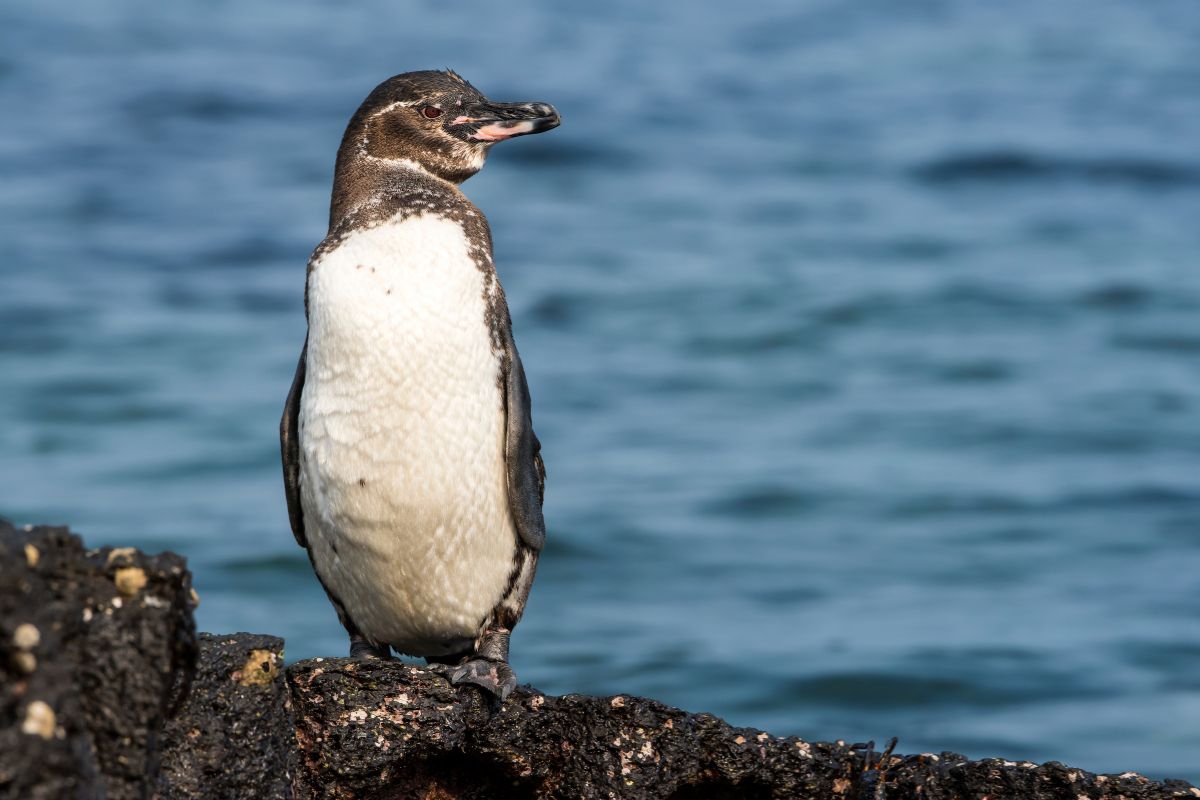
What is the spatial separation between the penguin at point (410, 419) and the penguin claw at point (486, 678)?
0.21 m

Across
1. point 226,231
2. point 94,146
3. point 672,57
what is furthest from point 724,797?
point 672,57

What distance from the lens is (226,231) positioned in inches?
867

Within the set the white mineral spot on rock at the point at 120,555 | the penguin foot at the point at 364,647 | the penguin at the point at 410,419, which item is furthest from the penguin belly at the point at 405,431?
the white mineral spot on rock at the point at 120,555

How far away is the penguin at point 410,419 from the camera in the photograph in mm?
4867

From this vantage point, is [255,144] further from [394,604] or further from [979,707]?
[394,604]

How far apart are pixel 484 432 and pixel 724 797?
1.23 m

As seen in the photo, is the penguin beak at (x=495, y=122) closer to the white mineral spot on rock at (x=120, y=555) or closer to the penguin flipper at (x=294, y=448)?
the penguin flipper at (x=294, y=448)

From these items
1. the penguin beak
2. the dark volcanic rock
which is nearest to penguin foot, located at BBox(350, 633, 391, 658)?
the dark volcanic rock

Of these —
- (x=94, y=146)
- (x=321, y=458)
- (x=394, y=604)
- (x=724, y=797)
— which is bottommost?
(x=724, y=797)

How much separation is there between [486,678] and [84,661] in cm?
153

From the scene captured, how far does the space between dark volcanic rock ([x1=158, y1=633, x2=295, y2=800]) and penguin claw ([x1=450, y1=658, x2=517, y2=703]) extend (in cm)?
56

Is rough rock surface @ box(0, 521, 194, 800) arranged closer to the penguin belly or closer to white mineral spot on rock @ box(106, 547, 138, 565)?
white mineral spot on rock @ box(106, 547, 138, 565)

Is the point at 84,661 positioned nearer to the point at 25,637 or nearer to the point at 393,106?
the point at 25,637

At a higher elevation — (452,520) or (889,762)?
(452,520)
